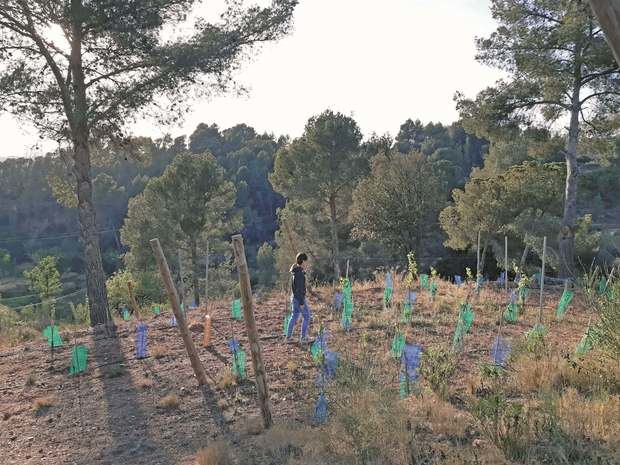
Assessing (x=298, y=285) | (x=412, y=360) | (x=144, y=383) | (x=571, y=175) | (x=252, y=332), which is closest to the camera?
(x=252, y=332)

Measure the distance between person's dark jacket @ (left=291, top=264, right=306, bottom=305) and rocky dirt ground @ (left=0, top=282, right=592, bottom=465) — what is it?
0.66m

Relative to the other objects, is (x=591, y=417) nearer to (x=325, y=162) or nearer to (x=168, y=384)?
(x=168, y=384)

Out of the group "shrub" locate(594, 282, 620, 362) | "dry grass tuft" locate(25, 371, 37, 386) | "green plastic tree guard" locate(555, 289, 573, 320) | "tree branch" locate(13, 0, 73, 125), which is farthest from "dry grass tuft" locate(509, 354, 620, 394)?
"tree branch" locate(13, 0, 73, 125)

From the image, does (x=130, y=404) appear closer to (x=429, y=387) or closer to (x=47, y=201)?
(x=429, y=387)

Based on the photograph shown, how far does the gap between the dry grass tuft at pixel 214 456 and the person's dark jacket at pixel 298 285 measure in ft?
11.1

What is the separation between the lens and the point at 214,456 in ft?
12.1

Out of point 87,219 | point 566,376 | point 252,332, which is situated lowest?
point 566,376

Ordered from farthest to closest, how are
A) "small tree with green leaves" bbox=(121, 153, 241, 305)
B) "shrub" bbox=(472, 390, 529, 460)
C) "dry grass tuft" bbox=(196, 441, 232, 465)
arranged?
"small tree with green leaves" bbox=(121, 153, 241, 305) < "dry grass tuft" bbox=(196, 441, 232, 465) < "shrub" bbox=(472, 390, 529, 460)

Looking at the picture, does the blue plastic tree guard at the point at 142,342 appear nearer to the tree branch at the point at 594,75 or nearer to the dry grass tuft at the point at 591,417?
the dry grass tuft at the point at 591,417

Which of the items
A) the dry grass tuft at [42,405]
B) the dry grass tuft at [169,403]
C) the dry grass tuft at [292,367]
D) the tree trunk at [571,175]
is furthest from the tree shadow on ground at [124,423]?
the tree trunk at [571,175]

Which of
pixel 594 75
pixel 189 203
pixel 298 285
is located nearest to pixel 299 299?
pixel 298 285

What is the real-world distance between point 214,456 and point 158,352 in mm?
3773

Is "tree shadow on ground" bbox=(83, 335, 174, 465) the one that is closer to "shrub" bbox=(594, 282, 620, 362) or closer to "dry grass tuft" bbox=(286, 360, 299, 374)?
"dry grass tuft" bbox=(286, 360, 299, 374)

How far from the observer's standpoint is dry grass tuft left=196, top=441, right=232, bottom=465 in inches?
145
